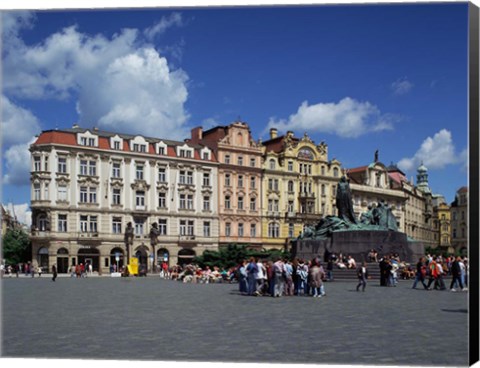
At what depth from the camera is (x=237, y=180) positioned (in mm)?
55719

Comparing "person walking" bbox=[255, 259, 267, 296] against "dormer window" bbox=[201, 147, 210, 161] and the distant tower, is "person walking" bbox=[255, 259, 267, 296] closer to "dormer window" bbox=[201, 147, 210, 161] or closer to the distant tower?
"dormer window" bbox=[201, 147, 210, 161]

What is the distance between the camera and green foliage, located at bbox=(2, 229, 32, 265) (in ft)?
158

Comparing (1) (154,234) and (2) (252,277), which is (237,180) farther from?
(2) (252,277)

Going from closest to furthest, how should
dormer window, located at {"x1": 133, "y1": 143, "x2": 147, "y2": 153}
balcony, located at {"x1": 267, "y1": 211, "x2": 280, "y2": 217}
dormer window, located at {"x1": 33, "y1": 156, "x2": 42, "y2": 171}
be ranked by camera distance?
1. dormer window, located at {"x1": 33, "y1": 156, "x2": 42, "y2": 171}
2. dormer window, located at {"x1": 133, "y1": 143, "x2": 147, "y2": 153}
3. balcony, located at {"x1": 267, "y1": 211, "x2": 280, "y2": 217}

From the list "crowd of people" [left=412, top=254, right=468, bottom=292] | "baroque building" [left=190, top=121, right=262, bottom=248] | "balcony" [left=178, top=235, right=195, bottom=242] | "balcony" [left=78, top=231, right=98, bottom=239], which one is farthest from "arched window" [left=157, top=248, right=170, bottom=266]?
"crowd of people" [left=412, top=254, right=468, bottom=292]

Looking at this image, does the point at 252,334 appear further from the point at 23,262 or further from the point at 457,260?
the point at 23,262

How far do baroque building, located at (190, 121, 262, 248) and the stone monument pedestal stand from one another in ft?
92.1

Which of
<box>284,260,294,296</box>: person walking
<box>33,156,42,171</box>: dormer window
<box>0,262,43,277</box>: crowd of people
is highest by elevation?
<box>33,156,42,171</box>: dormer window

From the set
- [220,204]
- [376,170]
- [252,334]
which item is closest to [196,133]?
[220,204]

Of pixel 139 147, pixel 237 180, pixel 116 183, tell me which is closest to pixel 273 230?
pixel 237 180

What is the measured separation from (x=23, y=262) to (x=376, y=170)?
35.7 m

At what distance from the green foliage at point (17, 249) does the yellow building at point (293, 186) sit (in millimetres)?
Result: 18750

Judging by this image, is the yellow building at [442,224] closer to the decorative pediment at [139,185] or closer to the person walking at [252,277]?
the decorative pediment at [139,185]

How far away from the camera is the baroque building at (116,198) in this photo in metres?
45.0
